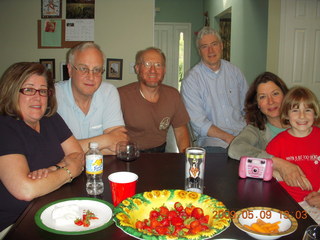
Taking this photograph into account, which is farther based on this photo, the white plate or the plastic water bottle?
the plastic water bottle

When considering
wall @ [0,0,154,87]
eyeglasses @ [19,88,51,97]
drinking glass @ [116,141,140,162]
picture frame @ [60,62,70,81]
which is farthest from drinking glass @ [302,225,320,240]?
picture frame @ [60,62,70,81]

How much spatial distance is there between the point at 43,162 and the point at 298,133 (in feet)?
4.43

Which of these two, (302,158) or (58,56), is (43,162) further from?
(58,56)

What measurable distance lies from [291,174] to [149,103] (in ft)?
3.97

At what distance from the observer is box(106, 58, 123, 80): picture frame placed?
12.5 ft

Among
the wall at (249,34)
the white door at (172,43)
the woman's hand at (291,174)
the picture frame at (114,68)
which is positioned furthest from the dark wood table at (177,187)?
the white door at (172,43)

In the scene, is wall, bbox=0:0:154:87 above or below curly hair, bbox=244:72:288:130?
above

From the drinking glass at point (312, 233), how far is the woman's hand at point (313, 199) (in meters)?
0.75

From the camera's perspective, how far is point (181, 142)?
253 centimetres

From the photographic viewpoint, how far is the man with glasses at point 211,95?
2594 millimetres

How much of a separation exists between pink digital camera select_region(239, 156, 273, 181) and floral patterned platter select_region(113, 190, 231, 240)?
383 mm

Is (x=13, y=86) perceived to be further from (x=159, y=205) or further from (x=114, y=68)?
(x=114, y=68)

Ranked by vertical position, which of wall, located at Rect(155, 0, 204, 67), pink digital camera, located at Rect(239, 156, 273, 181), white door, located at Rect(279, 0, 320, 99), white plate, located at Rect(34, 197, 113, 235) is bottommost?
white plate, located at Rect(34, 197, 113, 235)

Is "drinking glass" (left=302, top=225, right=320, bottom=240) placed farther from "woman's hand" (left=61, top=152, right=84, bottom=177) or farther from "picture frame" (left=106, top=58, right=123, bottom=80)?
"picture frame" (left=106, top=58, right=123, bottom=80)
